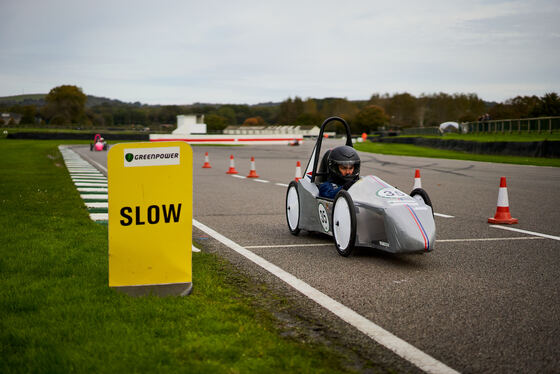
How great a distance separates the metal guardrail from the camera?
129ft

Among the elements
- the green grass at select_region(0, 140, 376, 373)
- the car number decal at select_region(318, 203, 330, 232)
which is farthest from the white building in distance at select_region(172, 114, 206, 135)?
the green grass at select_region(0, 140, 376, 373)

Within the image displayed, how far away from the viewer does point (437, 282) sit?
227 inches

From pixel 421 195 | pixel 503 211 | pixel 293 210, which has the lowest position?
pixel 503 211

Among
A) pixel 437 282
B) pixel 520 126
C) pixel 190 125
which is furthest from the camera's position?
pixel 190 125

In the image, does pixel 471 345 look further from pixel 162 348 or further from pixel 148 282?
pixel 148 282

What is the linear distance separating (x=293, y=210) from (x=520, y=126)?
132ft

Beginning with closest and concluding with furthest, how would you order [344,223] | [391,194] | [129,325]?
[129,325] → [391,194] → [344,223]

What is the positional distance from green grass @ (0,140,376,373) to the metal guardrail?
123 feet

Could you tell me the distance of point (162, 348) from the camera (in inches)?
147

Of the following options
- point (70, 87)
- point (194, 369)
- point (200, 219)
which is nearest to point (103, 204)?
point (200, 219)

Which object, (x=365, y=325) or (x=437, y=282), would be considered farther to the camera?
(x=437, y=282)

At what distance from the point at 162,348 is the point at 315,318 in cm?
132

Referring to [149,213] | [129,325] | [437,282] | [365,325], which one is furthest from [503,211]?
[129,325]

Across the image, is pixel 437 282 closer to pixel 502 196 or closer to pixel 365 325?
pixel 365 325
